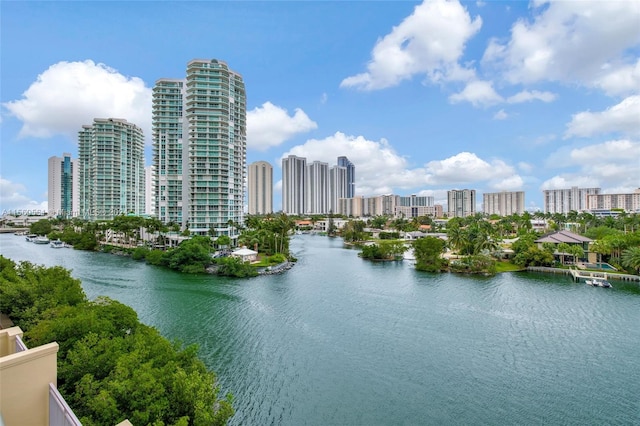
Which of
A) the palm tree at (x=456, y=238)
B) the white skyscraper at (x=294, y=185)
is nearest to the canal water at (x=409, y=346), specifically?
the palm tree at (x=456, y=238)

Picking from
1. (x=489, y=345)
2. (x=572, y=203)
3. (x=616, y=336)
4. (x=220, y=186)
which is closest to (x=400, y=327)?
(x=489, y=345)

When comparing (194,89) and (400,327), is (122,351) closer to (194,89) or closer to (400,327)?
(400,327)

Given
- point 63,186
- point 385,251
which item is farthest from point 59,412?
point 63,186

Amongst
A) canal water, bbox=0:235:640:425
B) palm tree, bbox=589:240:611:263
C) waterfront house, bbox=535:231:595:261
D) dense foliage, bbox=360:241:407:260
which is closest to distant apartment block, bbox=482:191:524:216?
waterfront house, bbox=535:231:595:261

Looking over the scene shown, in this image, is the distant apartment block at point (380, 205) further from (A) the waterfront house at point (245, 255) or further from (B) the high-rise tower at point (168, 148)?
(A) the waterfront house at point (245, 255)

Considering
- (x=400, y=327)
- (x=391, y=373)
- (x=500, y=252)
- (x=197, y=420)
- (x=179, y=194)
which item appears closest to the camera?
(x=197, y=420)

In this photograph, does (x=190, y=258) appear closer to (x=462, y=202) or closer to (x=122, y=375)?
(x=122, y=375)
